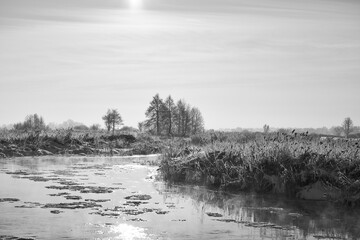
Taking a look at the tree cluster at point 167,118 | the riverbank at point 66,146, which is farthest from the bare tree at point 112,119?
the riverbank at point 66,146

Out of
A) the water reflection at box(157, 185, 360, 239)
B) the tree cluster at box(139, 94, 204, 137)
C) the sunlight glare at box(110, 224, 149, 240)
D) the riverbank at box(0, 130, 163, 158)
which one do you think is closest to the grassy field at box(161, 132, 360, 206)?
the water reflection at box(157, 185, 360, 239)

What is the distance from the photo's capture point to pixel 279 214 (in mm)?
12742

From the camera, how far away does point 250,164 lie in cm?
1689

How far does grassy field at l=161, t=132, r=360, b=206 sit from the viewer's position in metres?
15.1

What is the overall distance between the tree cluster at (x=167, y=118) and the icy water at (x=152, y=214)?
55.3 metres

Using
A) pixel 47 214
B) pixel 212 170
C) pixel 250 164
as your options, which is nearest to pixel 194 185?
pixel 212 170

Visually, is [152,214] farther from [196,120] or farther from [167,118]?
[196,120]

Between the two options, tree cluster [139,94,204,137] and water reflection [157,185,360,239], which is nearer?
water reflection [157,185,360,239]

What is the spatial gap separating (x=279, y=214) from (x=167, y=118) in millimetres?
64692

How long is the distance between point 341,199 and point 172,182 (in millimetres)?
7379

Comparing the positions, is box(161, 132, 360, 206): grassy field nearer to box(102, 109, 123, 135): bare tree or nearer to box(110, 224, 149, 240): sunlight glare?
box(110, 224, 149, 240): sunlight glare

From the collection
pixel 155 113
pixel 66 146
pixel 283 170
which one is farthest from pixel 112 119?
pixel 283 170

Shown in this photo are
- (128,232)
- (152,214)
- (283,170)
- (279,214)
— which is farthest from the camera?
(283,170)

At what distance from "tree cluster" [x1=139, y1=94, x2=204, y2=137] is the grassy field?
172ft
